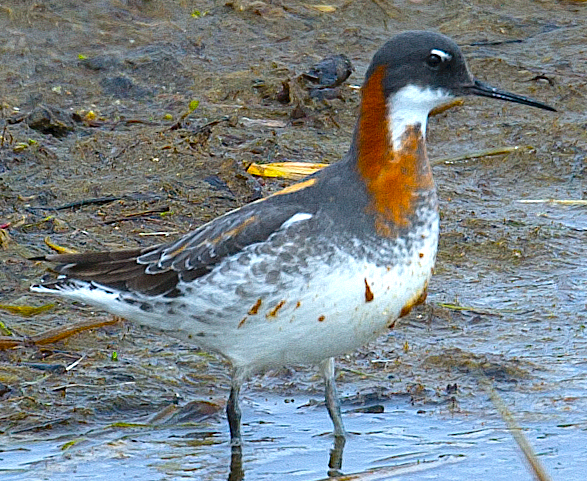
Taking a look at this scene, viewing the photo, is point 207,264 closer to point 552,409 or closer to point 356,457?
point 356,457

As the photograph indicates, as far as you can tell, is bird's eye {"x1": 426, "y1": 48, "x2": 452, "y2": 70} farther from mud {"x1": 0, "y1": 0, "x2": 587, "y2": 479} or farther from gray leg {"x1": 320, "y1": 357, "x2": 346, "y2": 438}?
mud {"x1": 0, "y1": 0, "x2": 587, "y2": 479}

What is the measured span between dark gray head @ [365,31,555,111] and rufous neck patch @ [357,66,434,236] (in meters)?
0.05

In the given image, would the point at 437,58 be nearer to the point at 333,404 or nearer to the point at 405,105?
the point at 405,105

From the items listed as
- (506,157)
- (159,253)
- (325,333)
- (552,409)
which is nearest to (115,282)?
(159,253)

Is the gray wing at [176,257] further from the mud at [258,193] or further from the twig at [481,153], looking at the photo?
the twig at [481,153]

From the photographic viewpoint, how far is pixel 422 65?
5656 millimetres

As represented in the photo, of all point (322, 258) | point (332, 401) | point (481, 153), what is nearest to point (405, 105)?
point (322, 258)

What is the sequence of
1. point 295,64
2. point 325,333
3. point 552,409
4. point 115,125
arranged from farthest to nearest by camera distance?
point 295,64
point 115,125
point 552,409
point 325,333

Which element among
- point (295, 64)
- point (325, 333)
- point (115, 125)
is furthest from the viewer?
point (295, 64)

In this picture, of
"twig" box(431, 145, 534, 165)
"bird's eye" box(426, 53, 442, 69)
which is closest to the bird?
"bird's eye" box(426, 53, 442, 69)

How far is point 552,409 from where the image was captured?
635 cm

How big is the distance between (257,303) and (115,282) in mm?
878

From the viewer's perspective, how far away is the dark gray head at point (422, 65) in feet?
18.6

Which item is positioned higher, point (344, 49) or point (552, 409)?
point (344, 49)
